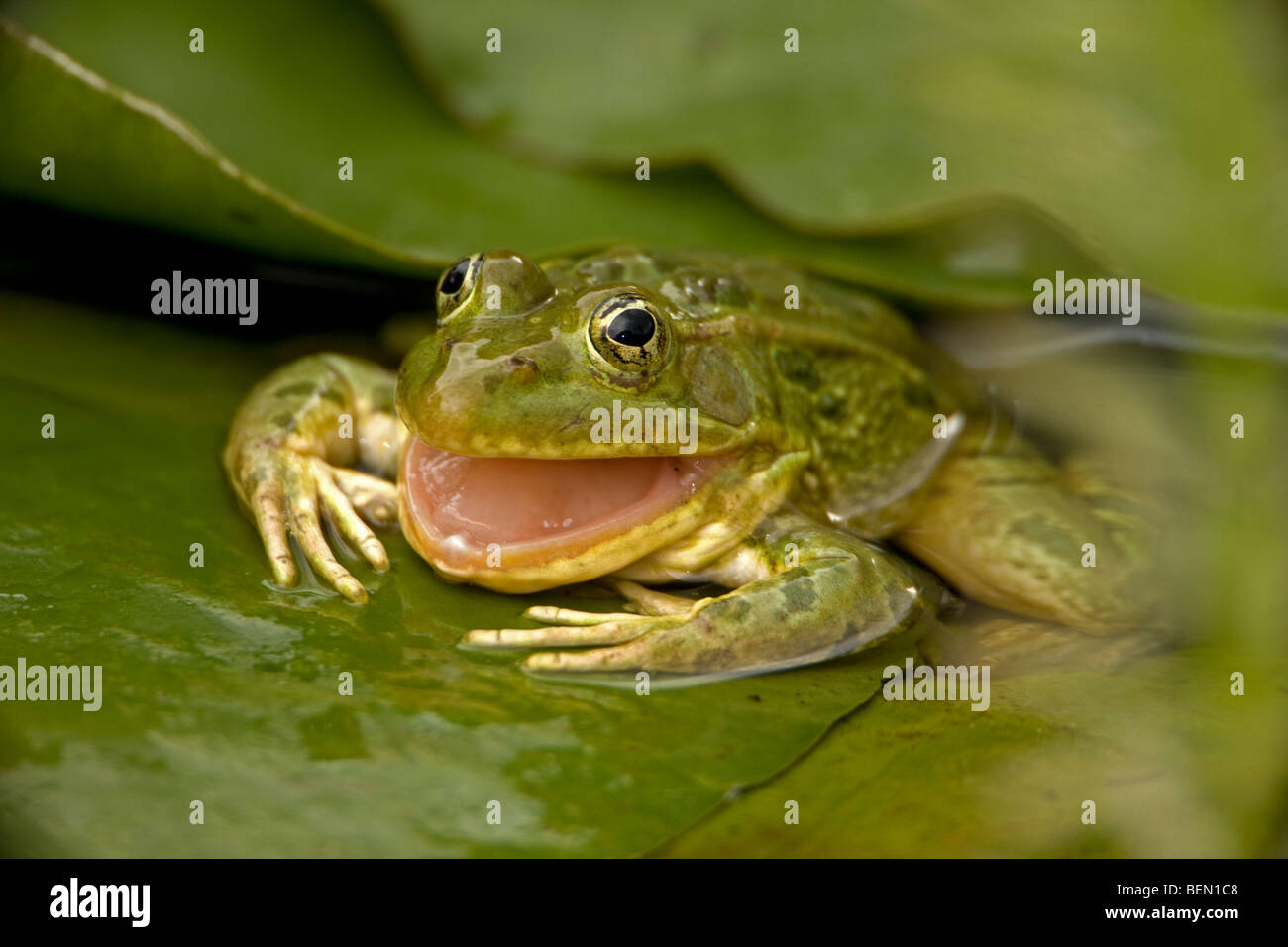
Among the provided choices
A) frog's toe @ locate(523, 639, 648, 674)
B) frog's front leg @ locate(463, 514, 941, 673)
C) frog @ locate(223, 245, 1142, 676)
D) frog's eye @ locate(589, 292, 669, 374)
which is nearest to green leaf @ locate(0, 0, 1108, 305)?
frog @ locate(223, 245, 1142, 676)

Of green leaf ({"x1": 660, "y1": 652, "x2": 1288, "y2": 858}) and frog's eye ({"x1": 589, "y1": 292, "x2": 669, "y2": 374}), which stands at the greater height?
frog's eye ({"x1": 589, "y1": 292, "x2": 669, "y2": 374})

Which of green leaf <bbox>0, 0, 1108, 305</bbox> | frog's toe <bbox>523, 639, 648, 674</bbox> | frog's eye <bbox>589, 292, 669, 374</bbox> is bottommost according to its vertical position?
frog's toe <bbox>523, 639, 648, 674</bbox>

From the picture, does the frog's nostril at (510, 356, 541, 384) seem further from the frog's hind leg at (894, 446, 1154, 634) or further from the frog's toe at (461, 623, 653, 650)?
the frog's hind leg at (894, 446, 1154, 634)

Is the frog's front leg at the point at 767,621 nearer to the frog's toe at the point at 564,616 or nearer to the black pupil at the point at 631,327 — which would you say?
the frog's toe at the point at 564,616

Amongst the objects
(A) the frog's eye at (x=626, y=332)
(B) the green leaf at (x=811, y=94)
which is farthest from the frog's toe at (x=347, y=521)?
(B) the green leaf at (x=811, y=94)

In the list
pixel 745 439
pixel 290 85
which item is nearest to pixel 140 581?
pixel 745 439

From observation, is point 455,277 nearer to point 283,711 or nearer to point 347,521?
point 347,521
